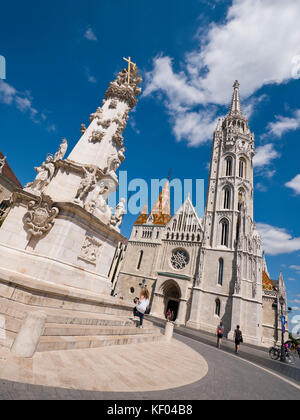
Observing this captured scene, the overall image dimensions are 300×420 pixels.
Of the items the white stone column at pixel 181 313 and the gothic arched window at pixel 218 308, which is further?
the white stone column at pixel 181 313

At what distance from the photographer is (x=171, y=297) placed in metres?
29.0

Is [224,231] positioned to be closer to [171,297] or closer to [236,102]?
[171,297]

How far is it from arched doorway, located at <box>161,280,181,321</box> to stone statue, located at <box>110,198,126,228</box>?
21.9 meters

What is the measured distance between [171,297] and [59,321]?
26.9 meters

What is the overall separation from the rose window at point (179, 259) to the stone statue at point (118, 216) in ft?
74.7

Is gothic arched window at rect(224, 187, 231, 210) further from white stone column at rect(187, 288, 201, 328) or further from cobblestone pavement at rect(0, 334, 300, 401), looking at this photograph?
cobblestone pavement at rect(0, 334, 300, 401)

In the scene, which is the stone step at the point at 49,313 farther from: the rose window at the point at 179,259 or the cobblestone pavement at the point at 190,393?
the rose window at the point at 179,259

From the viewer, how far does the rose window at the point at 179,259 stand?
29.9 meters

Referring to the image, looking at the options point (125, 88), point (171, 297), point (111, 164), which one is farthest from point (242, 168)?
point (111, 164)

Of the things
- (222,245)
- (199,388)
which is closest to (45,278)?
(199,388)

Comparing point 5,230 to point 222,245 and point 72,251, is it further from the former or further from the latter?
point 222,245

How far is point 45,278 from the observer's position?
19.6 feet

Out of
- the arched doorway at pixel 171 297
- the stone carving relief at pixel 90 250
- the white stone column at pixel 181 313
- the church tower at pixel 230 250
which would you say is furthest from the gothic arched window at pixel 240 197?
the stone carving relief at pixel 90 250
